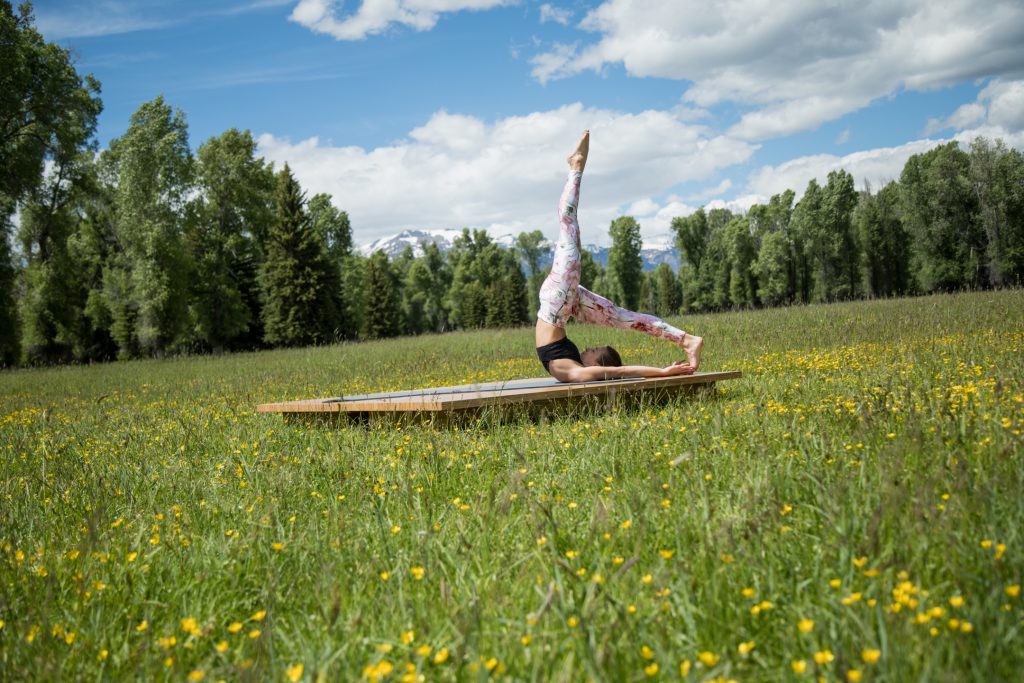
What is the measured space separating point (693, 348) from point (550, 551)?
490cm

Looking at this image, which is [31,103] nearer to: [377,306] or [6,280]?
[6,280]

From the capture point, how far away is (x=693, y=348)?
A: 7016 millimetres

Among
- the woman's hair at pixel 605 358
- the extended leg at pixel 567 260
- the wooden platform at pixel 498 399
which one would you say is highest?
the extended leg at pixel 567 260

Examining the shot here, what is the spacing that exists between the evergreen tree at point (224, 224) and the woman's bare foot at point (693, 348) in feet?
107

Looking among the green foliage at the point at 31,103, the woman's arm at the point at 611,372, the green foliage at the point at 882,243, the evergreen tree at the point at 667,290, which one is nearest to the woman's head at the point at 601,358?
the woman's arm at the point at 611,372

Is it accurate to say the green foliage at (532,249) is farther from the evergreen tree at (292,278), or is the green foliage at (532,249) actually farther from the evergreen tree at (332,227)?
the evergreen tree at (292,278)

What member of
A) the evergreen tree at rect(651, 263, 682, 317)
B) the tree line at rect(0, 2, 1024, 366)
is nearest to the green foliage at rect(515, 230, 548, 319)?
the evergreen tree at rect(651, 263, 682, 317)

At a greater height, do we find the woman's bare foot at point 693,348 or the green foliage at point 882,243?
the green foliage at point 882,243

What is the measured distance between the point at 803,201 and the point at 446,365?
59.2 metres

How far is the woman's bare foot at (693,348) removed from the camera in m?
6.87

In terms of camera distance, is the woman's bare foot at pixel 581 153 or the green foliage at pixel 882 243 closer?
the woman's bare foot at pixel 581 153

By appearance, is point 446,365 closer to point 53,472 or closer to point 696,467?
point 53,472

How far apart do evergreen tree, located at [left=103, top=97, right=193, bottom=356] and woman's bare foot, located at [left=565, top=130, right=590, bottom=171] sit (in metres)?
28.4

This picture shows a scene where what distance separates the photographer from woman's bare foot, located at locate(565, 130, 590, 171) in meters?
6.83
